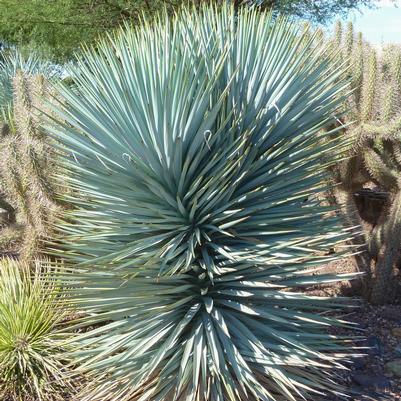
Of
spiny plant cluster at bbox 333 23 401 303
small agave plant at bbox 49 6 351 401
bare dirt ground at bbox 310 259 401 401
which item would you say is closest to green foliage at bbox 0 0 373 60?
spiny plant cluster at bbox 333 23 401 303

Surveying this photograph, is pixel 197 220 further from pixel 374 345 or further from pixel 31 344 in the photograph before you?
pixel 374 345

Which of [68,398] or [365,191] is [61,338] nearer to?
[68,398]

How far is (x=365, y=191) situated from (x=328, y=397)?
3.22 m

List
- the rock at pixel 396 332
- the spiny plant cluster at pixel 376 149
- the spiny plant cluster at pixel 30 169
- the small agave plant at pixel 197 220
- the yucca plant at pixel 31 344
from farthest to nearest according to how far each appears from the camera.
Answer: the spiny plant cluster at pixel 376 149 < the rock at pixel 396 332 < the spiny plant cluster at pixel 30 169 < the yucca plant at pixel 31 344 < the small agave plant at pixel 197 220

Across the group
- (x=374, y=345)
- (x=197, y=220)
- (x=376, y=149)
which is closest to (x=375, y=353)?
(x=374, y=345)

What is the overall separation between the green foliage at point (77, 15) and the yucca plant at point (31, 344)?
9749 mm

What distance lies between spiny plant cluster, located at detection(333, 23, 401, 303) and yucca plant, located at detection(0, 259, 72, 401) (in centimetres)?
272

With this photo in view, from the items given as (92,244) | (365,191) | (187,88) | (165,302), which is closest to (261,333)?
(165,302)

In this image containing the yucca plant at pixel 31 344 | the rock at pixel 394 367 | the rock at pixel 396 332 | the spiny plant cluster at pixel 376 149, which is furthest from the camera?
the spiny plant cluster at pixel 376 149

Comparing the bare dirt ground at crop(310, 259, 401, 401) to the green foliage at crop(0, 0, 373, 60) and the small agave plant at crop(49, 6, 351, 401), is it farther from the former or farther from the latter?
the green foliage at crop(0, 0, 373, 60)

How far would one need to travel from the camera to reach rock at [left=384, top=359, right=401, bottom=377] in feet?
16.0

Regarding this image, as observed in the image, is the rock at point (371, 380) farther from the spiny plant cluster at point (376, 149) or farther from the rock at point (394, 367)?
the spiny plant cluster at point (376, 149)

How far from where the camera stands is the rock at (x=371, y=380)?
15.4ft

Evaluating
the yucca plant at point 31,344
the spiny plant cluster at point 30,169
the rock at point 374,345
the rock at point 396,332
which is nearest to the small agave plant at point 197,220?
the yucca plant at point 31,344
